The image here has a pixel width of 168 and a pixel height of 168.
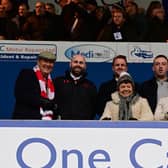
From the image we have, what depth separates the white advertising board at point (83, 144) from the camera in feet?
21.3

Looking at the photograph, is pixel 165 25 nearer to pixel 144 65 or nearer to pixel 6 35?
pixel 144 65

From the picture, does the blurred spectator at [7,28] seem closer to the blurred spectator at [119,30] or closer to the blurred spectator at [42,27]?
the blurred spectator at [42,27]

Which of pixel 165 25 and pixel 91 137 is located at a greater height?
pixel 165 25

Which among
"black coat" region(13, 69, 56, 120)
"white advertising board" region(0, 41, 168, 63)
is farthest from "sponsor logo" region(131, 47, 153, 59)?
"black coat" region(13, 69, 56, 120)

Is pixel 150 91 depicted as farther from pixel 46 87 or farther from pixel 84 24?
pixel 84 24

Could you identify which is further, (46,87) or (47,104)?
(46,87)

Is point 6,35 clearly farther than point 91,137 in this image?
Yes

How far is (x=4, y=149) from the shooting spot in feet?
21.3

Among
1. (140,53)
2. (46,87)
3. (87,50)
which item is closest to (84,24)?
(87,50)

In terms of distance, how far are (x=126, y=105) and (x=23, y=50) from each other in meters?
3.76

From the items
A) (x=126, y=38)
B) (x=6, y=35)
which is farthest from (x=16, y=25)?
(x=126, y=38)

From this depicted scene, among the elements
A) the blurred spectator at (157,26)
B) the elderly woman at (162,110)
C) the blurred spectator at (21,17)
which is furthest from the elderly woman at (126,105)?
the blurred spectator at (21,17)

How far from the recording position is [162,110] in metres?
8.56

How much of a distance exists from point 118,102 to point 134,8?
442 cm
